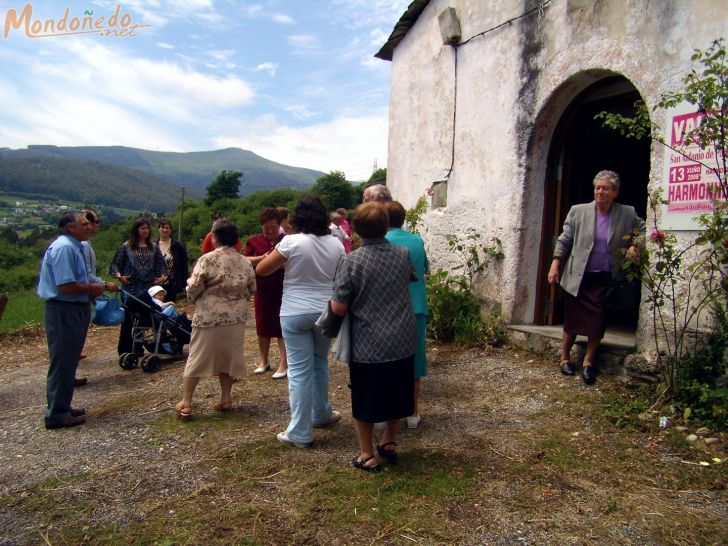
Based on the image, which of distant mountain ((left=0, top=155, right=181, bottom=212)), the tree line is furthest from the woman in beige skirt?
distant mountain ((left=0, top=155, right=181, bottom=212))

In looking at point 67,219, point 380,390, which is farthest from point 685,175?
point 67,219

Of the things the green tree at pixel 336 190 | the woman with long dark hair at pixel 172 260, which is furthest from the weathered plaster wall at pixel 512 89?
the green tree at pixel 336 190

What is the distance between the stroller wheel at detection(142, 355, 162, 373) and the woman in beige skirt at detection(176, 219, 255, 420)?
1.82 meters

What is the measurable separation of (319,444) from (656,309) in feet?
9.57

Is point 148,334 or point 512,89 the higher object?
point 512,89

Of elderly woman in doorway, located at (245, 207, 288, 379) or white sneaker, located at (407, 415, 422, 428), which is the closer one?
white sneaker, located at (407, 415, 422, 428)

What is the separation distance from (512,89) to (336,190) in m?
22.4

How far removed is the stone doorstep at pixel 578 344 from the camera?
468 centimetres

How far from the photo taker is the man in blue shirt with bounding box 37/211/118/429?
405 centimetres

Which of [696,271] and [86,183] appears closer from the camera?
[696,271]

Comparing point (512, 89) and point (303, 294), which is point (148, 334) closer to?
point (303, 294)

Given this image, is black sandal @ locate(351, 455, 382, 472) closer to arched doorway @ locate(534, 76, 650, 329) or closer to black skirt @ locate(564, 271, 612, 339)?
black skirt @ locate(564, 271, 612, 339)

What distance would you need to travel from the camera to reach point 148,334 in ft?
20.2

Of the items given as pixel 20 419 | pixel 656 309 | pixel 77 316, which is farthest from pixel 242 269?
pixel 656 309
